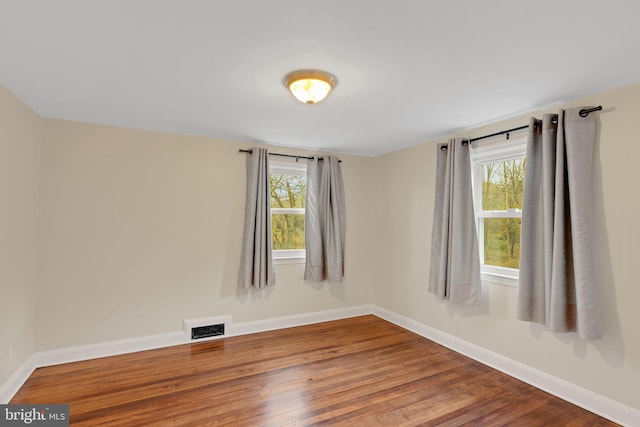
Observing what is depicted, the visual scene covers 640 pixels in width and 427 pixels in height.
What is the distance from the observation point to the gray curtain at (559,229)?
2236 millimetres

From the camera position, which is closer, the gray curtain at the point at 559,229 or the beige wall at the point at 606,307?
the beige wall at the point at 606,307

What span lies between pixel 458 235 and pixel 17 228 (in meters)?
3.75

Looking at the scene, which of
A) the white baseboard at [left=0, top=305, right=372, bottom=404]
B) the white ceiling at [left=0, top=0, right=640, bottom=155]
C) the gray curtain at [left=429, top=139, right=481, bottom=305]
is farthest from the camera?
the gray curtain at [left=429, top=139, right=481, bottom=305]

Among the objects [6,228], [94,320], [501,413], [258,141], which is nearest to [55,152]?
[6,228]

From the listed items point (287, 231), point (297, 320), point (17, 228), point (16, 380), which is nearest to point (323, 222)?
point (287, 231)

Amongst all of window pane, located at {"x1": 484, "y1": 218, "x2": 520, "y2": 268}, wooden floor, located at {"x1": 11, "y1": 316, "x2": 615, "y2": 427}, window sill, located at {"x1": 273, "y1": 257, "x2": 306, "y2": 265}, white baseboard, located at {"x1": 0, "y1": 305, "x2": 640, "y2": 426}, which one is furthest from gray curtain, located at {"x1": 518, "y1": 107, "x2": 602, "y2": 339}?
window sill, located at {"x1": 273, "y1": 257, "x2": 306, "y2": 265}

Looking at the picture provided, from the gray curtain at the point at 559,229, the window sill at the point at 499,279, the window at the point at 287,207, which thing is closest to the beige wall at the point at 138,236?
the window at the point at 287,207

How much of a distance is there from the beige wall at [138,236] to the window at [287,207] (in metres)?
0.26

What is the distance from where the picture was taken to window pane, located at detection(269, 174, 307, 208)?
407 cm

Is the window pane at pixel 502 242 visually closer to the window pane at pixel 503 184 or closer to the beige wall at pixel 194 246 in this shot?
the window pane at pixel 503 184

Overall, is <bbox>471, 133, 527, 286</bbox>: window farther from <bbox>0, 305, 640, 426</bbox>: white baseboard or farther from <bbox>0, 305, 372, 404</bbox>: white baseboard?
<bbox>0, 305, 372, 404</bbox>: white baseboard

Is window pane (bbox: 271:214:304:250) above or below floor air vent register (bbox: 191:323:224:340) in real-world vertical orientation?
above

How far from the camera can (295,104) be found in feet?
8.52

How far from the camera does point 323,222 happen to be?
13.5 ft
